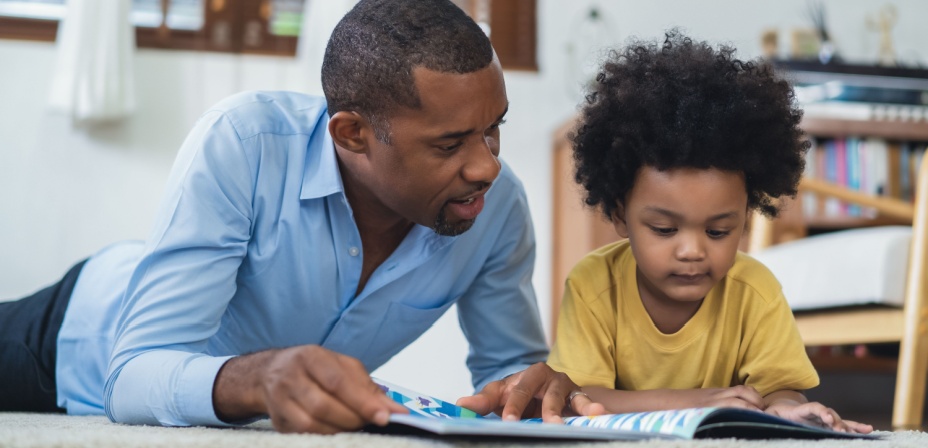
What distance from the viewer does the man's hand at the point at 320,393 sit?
804 millimetres

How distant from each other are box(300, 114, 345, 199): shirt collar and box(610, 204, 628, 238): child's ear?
0.41 m

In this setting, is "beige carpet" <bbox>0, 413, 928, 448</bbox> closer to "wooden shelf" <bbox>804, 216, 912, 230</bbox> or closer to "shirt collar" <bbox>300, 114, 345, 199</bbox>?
"shirt collar" <bbox>300, 114, 345, 199</bbox>

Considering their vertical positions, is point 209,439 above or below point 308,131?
below

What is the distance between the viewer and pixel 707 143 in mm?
1244

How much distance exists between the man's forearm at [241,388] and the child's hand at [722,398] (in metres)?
0.53

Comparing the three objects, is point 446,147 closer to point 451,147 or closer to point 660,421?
point 451,147

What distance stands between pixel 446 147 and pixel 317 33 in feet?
7.35

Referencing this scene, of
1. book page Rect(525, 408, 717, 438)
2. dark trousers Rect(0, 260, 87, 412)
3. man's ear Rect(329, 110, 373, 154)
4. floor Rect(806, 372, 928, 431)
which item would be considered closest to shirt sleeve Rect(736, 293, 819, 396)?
book page Rect(525, 408, 717, 438)

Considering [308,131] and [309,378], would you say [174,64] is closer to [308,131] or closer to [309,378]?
[308,131]

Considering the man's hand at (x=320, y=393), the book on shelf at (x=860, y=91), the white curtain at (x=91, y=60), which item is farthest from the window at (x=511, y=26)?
the man's hand at (x=320, y=393)

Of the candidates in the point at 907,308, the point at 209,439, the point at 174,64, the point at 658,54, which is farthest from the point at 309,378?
the point at 174,64

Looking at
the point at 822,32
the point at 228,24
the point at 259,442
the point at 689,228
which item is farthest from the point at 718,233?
the point at 822,32

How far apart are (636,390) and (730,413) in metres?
0.42

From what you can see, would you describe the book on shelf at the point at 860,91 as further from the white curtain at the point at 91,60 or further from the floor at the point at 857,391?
the white curtain at the point at 91,60
